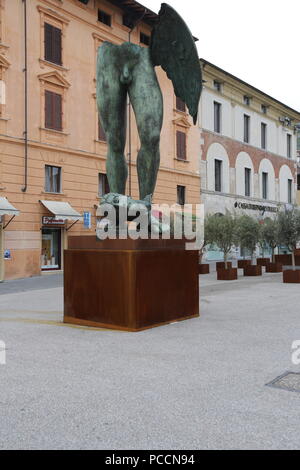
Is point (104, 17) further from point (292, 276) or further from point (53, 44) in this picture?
point (292, 276)

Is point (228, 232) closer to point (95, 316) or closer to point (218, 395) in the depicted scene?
point (95, 316)

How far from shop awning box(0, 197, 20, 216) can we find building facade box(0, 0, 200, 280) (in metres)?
0.03

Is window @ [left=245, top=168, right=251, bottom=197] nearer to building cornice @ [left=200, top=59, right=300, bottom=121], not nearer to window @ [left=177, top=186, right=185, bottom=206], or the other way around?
building cornice @ [left=200, top=59, right=300, bottom=121]

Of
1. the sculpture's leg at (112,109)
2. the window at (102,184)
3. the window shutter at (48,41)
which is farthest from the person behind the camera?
the window at (102,184)

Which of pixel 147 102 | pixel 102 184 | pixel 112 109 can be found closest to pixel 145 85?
pixel 147 102

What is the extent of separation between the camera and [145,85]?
5.83 metres

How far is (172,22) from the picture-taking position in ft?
19.0

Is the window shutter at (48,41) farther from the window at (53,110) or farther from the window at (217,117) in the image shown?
the window at (217,117)

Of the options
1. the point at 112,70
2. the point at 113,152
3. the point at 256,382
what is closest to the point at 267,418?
the point at 256,382

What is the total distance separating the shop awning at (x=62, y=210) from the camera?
57.7ft

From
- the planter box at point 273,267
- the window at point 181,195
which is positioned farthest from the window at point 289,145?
the planter box at point 273,267

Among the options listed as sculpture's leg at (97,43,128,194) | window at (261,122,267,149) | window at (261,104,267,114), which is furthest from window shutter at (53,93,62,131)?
window at (261,104,267,114)

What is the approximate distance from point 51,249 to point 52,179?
2759 millimetres

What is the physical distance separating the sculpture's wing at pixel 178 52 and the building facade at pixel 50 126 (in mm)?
10992
